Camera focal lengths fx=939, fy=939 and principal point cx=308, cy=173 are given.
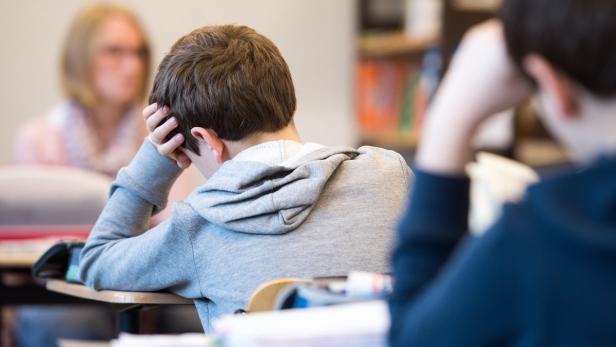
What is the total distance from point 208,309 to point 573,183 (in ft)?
2.54

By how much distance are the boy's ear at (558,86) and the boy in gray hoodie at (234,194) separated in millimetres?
596

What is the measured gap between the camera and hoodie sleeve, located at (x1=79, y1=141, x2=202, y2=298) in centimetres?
131

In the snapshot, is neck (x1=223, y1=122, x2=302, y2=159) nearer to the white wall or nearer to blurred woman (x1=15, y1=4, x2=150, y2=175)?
blurred woman (x1=15, y1=4, x2=150, y2=175)

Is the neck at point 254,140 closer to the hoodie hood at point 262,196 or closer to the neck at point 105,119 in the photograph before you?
the hoodie hood at point 262,196

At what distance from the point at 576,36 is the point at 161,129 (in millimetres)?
869

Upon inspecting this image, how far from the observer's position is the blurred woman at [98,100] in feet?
11.1

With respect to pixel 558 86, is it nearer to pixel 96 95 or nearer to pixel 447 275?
pixel 447 275

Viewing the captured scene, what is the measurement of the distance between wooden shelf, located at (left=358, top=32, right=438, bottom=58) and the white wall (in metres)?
0.22

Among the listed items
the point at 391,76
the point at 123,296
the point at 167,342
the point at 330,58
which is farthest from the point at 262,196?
the point at 330,58

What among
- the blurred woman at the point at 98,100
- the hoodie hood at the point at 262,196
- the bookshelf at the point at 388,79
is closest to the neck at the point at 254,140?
the hoodie hood at the point at 262,196

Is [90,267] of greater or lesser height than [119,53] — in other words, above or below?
above

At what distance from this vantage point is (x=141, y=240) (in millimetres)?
1361

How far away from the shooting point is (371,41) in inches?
174

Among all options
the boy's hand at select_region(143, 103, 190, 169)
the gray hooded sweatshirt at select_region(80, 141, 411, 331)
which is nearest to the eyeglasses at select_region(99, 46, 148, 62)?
the boy's hand at select_region(143, 103, 190, 169)
